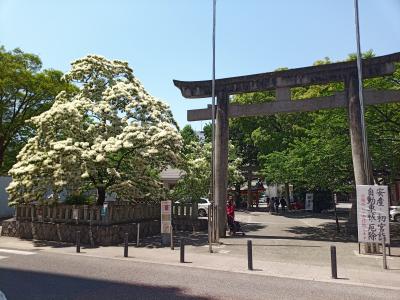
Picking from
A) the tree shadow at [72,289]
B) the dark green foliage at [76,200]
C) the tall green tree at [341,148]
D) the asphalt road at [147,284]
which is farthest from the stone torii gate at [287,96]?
the tree shadow at [72,289]

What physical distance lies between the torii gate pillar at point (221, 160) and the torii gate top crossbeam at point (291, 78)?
77 centimetres

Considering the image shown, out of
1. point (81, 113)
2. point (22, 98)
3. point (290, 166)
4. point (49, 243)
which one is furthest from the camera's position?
point (22, 98)

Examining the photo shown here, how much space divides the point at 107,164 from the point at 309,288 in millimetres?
10749

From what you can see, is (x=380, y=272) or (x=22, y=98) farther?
(x=22, y=98)

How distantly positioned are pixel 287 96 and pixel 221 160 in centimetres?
453

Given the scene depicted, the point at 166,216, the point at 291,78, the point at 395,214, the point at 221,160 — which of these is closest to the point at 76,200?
the point at 166,216

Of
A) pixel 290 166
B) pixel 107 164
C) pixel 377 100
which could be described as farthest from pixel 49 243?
pixel 377 100

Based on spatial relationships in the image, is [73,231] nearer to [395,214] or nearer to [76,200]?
[76,200]

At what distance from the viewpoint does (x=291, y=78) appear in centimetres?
1744

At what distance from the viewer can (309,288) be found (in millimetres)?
9258

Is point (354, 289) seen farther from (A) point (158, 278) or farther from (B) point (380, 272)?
(A) point (158, 278)

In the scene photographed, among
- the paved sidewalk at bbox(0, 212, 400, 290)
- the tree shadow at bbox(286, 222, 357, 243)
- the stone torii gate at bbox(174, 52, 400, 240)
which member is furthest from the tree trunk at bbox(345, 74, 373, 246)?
the tree shadow at bbox(286, 222, 357, 243)

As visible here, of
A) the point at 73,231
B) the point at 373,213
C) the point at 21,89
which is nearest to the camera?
the point at 373,213

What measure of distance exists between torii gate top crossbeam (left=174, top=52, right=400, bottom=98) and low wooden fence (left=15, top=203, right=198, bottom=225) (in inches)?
260
